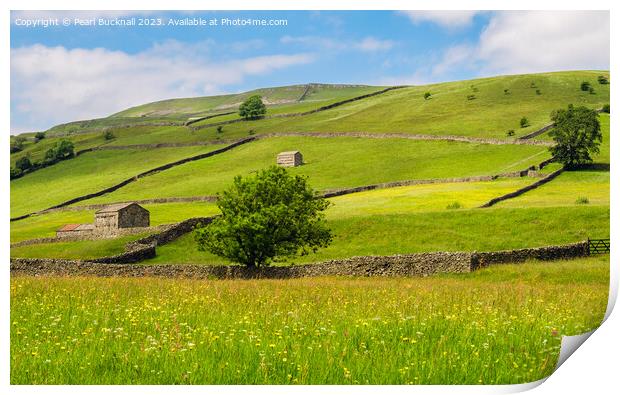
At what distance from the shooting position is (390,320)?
12.4m

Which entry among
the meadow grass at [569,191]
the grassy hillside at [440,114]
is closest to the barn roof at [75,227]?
the meadow grass at [569,191]

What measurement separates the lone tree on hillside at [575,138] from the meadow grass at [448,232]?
2904 centimetres

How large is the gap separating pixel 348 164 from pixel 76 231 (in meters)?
40.0

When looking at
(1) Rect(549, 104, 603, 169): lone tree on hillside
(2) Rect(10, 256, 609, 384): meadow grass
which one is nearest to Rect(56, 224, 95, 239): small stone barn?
(2) Rect(10, 256, 609, 384): meadow grass

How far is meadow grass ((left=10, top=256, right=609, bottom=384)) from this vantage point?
1050 centimetres

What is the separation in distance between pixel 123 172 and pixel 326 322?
317ft

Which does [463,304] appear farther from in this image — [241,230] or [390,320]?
[241,230]

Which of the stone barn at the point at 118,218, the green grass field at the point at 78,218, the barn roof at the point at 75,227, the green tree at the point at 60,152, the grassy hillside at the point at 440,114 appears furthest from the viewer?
the green tree at the point at 60,152

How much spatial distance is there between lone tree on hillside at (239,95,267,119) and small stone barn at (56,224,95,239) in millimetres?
96777

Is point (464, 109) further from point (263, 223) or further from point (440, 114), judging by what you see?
point (263, 223)

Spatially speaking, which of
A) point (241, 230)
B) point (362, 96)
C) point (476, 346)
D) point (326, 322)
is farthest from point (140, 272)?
point (362, 96)

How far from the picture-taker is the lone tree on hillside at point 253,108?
514 feet

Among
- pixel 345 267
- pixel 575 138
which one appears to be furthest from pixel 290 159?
pixel 345 267

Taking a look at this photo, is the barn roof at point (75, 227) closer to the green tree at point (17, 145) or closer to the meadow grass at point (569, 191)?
the meadow grass at point (569, 191)
